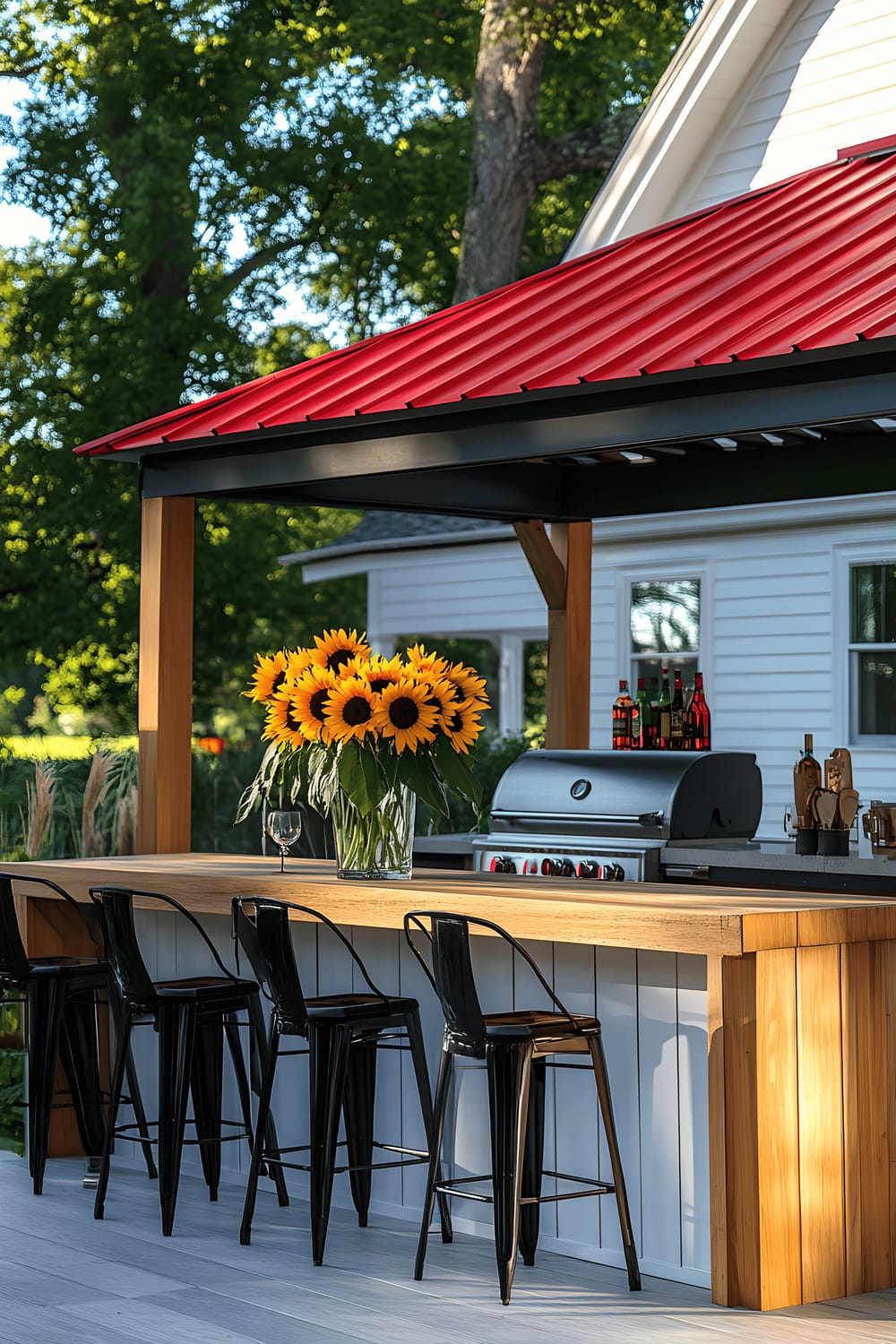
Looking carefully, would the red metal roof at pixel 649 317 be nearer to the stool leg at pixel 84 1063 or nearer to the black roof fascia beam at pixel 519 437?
the black roof fascia beam at pixel 519 437

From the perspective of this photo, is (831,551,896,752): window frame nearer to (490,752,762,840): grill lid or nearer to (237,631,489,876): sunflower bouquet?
(490,752,762,840): grill lid

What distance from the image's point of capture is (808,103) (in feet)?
34.8

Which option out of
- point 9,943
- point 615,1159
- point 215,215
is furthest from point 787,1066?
point 215,215

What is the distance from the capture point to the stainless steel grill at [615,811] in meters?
7.34

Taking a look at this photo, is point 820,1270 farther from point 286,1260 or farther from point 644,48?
point 644,48

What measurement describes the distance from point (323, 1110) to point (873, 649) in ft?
19.3

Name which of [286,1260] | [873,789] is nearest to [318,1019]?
[286,1260]

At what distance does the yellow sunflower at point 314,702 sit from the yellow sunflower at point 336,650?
0.08 metres

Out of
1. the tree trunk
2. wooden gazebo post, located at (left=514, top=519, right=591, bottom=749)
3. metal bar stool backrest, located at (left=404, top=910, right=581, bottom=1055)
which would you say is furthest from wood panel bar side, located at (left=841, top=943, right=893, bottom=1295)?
the tree trunk

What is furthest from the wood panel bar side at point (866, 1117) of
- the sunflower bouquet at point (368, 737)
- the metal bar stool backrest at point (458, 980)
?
the sunflower bouquet at point (368, 737)

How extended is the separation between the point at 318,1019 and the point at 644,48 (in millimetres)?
18670

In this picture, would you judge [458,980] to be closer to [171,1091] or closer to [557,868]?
[171,1091]

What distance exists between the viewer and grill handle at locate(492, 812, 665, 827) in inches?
289

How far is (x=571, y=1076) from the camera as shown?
5.41 meters
